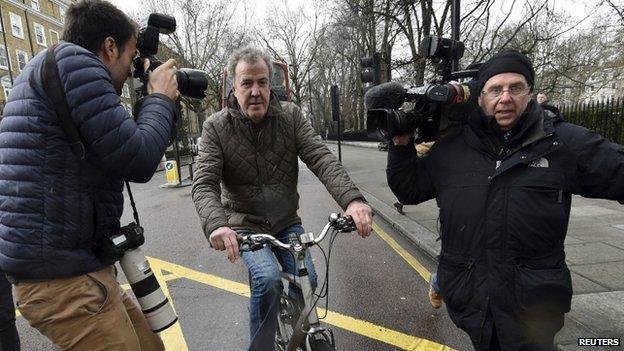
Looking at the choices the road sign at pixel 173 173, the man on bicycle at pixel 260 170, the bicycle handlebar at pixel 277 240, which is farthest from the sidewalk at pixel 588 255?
the road sign at pixel 173 173

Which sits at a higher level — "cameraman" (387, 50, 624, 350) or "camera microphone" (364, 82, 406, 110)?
"camera microphone" (364, 82, 406, 110)

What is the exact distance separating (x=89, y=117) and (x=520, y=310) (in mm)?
2028

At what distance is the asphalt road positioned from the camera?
3.22m

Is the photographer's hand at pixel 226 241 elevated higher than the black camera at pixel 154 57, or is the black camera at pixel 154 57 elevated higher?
the black camera at pixel 154 57

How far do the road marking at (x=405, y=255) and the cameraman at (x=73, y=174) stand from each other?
3.53m

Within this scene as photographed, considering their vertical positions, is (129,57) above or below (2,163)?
above

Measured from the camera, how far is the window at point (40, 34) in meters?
34.3

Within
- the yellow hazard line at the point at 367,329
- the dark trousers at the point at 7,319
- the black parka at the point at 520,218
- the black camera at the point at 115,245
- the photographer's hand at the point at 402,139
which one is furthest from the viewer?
the yellow hazard line at the point at 367,329

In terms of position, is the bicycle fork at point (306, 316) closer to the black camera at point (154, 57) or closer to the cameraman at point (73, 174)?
the cameraman at point (73, 174)

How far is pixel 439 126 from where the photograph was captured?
2.08m

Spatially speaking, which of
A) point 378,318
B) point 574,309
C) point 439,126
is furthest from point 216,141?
point 574,309

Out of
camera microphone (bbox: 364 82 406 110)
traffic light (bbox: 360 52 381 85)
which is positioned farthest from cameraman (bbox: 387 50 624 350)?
traffic light (bbox: 360 52 381 85)

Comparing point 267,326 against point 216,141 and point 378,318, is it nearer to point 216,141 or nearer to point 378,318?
point 216,141

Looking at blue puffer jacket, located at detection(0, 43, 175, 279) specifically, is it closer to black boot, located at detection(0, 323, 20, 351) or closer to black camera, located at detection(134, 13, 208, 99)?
black camera, located at detection(134, 13, 208, 99)
